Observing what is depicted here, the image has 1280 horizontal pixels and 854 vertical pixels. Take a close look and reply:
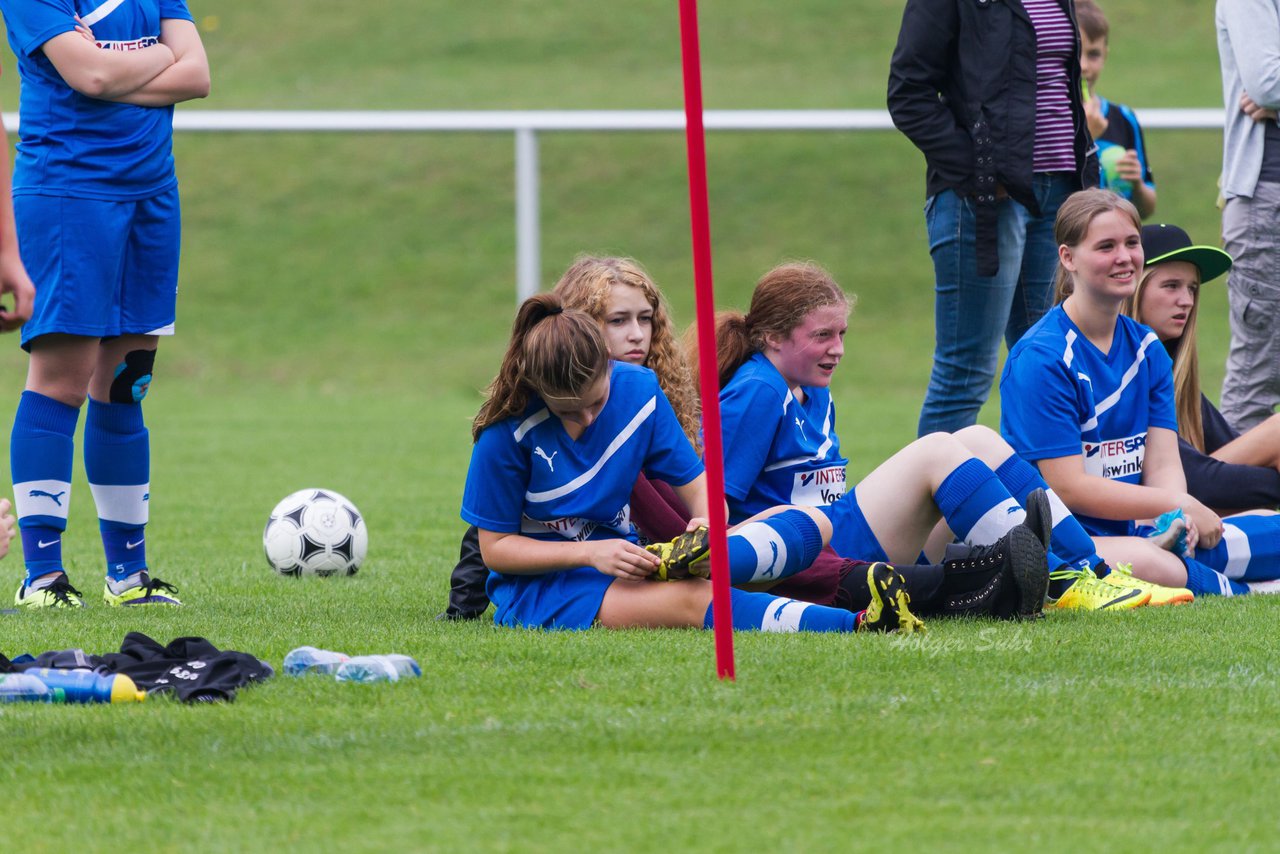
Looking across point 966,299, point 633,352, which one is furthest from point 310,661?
point 966,299

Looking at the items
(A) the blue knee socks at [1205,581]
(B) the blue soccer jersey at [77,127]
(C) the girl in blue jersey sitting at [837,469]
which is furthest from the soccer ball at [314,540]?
(A) the blue knee socks at [1205,581]

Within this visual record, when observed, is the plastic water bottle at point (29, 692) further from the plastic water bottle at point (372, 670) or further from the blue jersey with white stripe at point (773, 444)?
the blue jersey with white stripe at point (773, 444)

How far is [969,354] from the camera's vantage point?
6395mm

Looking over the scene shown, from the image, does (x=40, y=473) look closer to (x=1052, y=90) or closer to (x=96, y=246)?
(x=96, y=246)

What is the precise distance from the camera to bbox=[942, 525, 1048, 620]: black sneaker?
466 centimetres

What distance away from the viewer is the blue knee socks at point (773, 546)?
4.69 meters

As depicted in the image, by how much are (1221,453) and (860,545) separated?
71.9 inches

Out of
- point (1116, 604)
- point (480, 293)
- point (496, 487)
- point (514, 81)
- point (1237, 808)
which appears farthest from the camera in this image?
point (514, 81)

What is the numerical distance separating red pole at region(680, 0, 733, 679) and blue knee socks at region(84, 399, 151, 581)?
7.81ft

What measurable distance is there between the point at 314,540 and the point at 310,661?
7.49 feet

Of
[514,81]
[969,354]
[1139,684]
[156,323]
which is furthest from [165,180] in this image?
[514,81]

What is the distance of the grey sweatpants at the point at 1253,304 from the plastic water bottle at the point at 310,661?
4.41 metres

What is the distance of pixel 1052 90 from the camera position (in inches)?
255

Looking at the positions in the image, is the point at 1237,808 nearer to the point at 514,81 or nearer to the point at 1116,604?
the point at 1116,604
